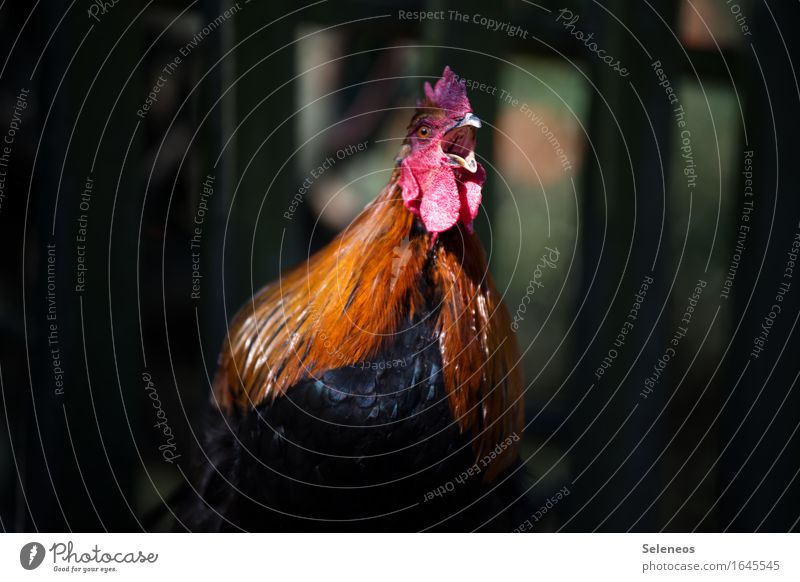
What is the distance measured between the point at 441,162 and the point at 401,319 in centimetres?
22

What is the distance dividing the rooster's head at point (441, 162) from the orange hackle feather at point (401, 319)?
25 millimetres

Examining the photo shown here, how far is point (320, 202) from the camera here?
5.46 feet

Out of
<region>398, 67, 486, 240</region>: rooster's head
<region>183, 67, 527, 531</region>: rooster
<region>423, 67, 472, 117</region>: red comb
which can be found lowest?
<region>183, 67, 527, 531</region>: rooster

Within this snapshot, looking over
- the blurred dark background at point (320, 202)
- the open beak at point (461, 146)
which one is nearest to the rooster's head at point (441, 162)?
the open beak at point (461, 146)

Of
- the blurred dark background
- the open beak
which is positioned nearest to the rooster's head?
the open beak

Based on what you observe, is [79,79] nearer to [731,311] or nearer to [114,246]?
[114,246]

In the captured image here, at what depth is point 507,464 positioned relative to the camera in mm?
1095

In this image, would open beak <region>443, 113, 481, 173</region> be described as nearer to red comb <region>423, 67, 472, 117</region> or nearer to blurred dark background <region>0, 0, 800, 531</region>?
red comb <region>423, 67, 472, 117</region>

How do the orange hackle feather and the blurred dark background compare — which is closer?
the orange hackle feather

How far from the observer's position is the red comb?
95 centimetres

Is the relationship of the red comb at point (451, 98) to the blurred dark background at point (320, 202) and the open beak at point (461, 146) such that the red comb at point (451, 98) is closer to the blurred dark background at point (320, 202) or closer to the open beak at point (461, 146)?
the open beak at point (461, 146)

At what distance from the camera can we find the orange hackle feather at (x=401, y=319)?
0.99 metres

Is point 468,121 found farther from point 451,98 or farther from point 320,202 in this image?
point 320,202

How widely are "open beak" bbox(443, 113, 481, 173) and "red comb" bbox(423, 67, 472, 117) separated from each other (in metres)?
0.02
